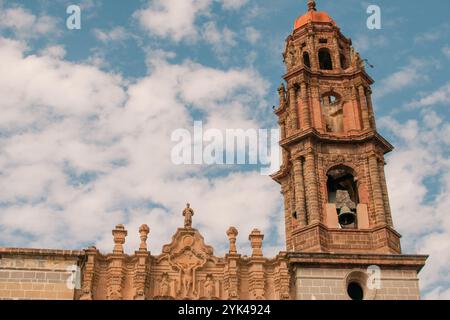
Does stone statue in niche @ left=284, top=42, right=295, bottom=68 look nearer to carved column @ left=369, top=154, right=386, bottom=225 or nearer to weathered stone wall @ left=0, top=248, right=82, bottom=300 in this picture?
carved column @ left=369, top=154, right=386, bottom=225

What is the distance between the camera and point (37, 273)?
81.9ft

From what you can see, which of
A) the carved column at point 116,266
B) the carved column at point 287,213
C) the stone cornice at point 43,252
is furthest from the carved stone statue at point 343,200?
the stone cornice at point 43,252

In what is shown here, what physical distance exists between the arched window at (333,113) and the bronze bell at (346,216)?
14.9ft

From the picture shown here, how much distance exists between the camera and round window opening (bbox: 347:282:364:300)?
25781 millimetres

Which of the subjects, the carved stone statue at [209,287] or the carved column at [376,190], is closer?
the carved stone statue at [209,287]

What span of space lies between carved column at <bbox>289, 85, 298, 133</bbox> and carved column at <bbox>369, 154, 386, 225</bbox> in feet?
11.7

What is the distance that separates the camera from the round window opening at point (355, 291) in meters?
25.8

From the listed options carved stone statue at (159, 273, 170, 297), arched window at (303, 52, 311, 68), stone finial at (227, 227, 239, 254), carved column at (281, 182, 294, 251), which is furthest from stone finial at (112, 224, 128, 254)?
arched window at (303, 52, 311, 68)

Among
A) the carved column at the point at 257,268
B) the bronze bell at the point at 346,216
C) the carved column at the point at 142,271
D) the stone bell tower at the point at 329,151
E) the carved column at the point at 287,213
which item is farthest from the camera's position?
the carved column at the point at 287,213

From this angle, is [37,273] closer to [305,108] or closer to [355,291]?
[355,291]

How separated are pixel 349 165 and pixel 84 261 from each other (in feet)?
38.0

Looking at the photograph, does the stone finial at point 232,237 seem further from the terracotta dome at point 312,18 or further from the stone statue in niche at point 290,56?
the terracotta dome at point 312,18
